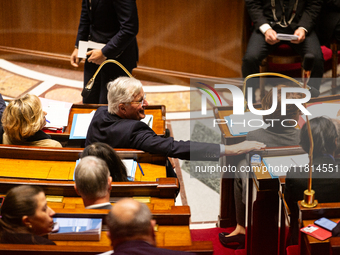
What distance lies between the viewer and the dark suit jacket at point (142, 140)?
2730 millimetres

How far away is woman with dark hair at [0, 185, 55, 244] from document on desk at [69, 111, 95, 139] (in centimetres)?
125

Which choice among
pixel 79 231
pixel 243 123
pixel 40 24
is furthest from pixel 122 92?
pixel 40 24

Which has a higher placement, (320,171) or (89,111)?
(89,111)

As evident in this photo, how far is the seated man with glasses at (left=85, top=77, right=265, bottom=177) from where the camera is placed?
273 centimetres

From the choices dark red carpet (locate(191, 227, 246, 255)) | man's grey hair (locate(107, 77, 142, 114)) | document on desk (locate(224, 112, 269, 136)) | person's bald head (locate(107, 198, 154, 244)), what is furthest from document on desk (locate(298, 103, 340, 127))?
person's bald head (locate(107, 198, 154, 244))

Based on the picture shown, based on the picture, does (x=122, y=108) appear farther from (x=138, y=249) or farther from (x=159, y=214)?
(x=138, y=249)

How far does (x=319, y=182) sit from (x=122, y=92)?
4.39 ft

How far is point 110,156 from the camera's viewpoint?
8.04 ft

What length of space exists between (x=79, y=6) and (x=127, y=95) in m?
3.31

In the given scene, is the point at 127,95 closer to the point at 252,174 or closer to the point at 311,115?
the point at 252,174

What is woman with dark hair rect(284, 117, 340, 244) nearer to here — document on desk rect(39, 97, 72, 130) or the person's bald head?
the person's bald head

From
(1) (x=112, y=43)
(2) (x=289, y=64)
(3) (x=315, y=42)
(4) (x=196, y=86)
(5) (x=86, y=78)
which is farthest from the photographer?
(4) (x=196, y=86)

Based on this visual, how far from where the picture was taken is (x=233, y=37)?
5.50m

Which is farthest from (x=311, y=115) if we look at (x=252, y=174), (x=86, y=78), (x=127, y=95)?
(x=86, y=78)
